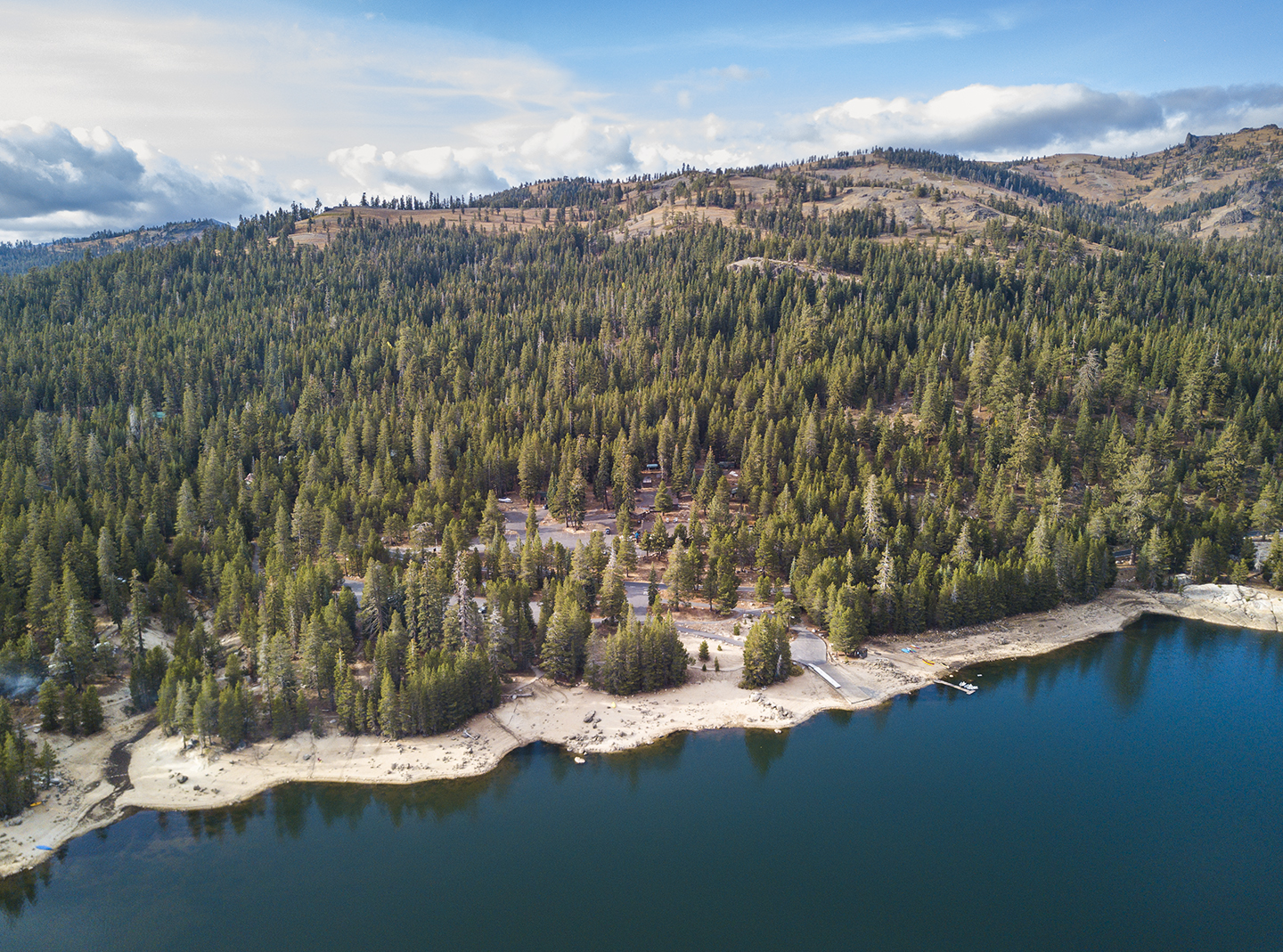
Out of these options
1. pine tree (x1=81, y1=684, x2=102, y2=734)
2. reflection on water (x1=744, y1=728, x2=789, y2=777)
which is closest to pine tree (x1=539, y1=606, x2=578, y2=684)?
reflection on water (x1=744, y1=728, x2=789, y2=777)

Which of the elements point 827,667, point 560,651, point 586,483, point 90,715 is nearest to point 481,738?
point 560,651

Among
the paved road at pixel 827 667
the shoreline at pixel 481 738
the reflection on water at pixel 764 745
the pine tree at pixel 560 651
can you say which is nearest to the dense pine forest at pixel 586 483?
the pine tree at pixel 560 651

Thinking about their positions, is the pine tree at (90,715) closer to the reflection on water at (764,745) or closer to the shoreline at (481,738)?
the shoreline at (481,738)

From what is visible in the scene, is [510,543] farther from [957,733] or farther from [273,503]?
[957,733]

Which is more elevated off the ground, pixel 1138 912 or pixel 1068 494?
pixel 1068 494

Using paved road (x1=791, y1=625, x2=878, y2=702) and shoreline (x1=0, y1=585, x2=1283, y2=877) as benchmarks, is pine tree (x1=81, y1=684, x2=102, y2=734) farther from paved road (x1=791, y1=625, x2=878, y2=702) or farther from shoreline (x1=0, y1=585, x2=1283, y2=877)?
paved road (x1=791, y1=625, x2=878, y2=702)

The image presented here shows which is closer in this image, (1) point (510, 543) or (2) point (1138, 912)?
(2) point (1138, 912)

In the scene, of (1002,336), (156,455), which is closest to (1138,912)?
(1002,336)
